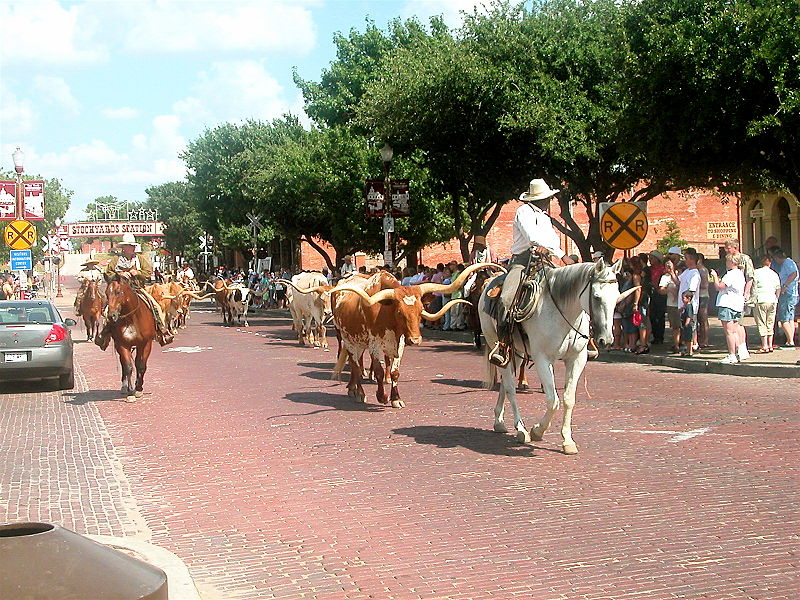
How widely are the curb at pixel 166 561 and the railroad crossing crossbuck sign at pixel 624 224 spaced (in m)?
15.2

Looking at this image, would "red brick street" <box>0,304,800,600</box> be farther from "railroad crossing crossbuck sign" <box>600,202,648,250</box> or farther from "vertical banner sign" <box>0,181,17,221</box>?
"vertical banner sign" <box>0,181,17,221</box>

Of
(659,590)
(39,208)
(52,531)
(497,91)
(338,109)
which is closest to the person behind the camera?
(52,531)

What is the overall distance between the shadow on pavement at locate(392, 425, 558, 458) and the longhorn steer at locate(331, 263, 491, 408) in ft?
4.30

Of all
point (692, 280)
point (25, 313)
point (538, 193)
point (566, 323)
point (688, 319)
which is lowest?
point (688, 319)

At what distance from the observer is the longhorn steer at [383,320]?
1318cm

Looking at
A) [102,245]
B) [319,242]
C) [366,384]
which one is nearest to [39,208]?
[366,384]

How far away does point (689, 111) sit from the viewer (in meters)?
20.4

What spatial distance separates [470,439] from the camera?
37.6 ft

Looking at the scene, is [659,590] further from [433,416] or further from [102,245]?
[102,245]

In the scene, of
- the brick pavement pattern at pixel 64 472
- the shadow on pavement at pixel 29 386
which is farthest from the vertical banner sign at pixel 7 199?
the brick pavement pattern at pixel 64 472

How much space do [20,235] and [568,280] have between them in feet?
82.2

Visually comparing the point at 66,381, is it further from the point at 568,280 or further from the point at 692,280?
the point at 692,280

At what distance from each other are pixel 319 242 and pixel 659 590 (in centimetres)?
Answer: 6181

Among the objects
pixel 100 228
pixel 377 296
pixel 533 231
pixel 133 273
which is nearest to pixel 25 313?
pixel 133 273
